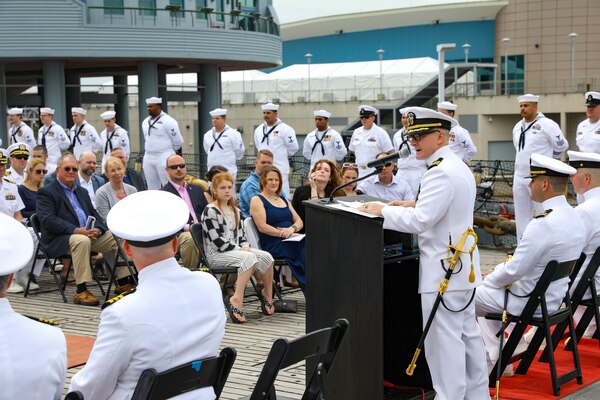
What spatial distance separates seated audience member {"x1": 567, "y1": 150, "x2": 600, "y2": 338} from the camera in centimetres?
749

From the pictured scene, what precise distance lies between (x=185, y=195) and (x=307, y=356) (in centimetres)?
630

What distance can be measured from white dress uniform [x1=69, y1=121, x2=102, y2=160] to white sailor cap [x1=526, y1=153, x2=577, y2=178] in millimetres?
13323

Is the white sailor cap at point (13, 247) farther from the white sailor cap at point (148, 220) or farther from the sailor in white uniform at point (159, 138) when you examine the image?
the sailor in white uniform at point (159, 138)

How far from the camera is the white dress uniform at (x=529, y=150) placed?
40.6 ft

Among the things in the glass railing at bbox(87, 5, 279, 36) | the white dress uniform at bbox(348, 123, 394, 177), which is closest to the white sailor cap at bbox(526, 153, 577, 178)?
the white dress uniform at bbox(348, 123, 394, 177)

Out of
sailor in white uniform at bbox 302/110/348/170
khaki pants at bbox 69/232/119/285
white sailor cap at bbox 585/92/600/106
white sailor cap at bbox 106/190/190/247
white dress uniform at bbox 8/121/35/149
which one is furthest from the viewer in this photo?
white dress uniform at bbox 8/121/35/149

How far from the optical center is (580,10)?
57281 mm

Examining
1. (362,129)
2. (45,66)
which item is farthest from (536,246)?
(45,66)

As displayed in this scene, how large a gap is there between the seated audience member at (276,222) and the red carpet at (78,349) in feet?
7.33

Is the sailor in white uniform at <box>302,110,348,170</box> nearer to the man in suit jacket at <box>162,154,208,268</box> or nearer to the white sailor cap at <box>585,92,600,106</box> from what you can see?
the white sailor cap at <box>585,92,600,106</box>

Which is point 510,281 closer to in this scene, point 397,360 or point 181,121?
point 397,360

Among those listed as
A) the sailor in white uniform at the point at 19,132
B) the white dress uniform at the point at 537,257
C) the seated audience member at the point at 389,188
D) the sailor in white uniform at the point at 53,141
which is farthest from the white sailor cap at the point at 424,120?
the sailor in white uniform at the point at 19,132

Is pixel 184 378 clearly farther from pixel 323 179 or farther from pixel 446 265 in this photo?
pixel 323 179

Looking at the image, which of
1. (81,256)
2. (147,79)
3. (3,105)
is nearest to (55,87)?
(3,105)
